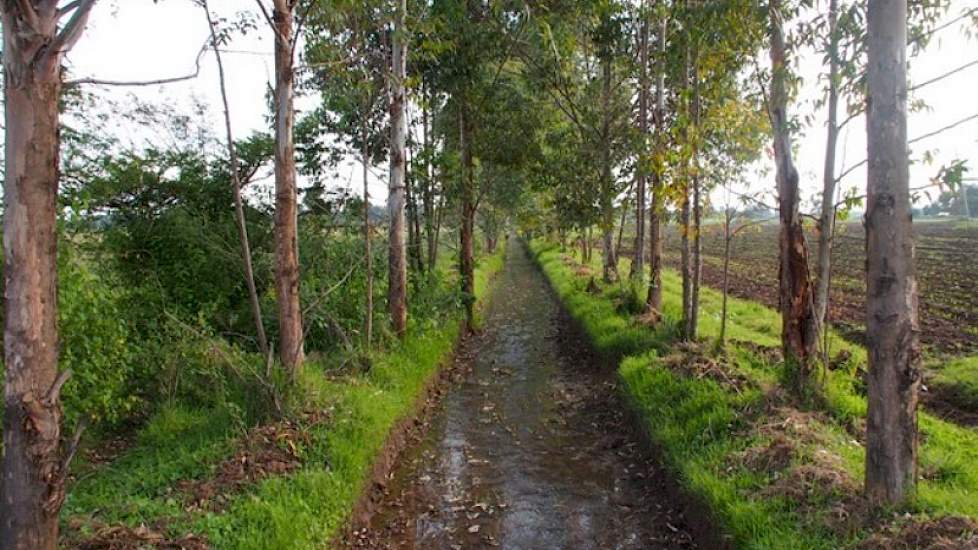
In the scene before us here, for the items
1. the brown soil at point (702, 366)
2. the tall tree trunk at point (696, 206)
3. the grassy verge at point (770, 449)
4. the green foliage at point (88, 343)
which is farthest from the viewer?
the tall tree trunk at point (696, 206)

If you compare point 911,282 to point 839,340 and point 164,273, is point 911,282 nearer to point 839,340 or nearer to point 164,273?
point 839,340

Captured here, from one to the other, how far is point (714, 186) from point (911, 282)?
599 centimetres

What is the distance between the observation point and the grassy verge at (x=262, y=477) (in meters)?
4.86

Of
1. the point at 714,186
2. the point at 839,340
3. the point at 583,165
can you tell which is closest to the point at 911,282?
the point at 714,186

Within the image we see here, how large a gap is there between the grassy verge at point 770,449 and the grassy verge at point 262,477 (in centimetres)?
356

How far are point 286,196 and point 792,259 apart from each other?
255 inches

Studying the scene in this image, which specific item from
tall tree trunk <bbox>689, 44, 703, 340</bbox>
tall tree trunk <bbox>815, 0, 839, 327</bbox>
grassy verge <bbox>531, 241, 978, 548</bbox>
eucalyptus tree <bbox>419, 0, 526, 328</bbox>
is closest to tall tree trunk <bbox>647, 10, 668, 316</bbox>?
tall tree trunk <bbox>689, 44, 703, 340</bbox>

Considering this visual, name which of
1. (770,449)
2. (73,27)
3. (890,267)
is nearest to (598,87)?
(770,449)

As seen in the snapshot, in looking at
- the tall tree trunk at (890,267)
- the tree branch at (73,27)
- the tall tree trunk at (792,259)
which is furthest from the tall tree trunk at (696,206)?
the tree branch at (73,27)

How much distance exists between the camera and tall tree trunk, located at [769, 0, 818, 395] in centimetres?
758

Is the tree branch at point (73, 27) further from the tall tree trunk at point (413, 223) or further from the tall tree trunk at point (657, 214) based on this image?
the tall tree trunk at point (413, 223)

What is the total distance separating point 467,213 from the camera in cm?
1516

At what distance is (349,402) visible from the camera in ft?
25.4

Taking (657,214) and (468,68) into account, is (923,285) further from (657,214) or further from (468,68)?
(468,68)
